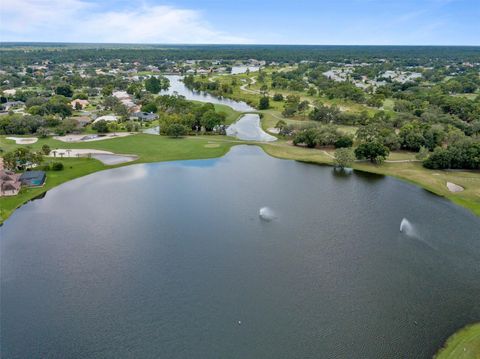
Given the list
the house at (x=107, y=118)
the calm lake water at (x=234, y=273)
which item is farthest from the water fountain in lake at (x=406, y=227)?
the house at (x=107, y=118)

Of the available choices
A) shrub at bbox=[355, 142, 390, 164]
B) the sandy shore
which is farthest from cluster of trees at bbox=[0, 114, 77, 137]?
shrub at bbox=[355, 142, 390, 164]

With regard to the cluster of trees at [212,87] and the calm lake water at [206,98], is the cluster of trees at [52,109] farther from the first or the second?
the cluster of trees at [212,87]

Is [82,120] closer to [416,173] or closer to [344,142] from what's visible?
[344,142]

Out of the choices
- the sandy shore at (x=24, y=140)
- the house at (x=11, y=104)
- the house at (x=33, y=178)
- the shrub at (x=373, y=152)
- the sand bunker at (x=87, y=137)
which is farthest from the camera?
the house at (x=11, y=104)

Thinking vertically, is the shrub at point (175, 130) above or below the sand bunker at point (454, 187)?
above

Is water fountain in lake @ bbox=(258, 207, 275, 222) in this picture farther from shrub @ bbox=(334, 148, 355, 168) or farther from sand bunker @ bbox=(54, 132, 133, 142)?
sand bunker @ bbox=(54, 132, 133, 142)
